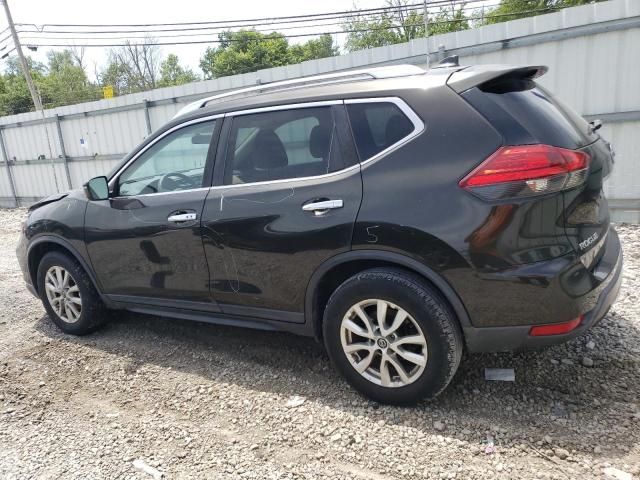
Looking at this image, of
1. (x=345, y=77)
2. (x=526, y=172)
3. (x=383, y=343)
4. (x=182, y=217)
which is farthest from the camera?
(x=182, y=217)

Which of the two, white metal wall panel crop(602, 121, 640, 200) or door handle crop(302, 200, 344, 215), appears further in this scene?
white metal wall panel crop(602, 121, 640, 200)

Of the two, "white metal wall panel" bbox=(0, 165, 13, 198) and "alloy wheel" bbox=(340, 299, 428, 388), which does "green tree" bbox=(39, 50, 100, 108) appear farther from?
"alloy wheel" bbox=(340, 299, 428, 388)

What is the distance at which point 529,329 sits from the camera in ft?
8.28

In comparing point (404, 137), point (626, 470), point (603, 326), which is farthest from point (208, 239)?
point (603, 326)

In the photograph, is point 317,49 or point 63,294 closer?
point 63,294

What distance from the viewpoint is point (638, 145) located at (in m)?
6.12

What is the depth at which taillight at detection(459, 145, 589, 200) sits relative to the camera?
238 centimetres

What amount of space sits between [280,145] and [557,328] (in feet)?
6.31

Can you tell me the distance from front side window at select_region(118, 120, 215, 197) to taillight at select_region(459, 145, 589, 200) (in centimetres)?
193

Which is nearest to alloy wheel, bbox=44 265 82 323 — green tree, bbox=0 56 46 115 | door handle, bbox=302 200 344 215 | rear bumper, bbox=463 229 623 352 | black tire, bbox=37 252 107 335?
black tire, bbox=37 252 107 335

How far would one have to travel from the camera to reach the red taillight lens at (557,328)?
2482mm

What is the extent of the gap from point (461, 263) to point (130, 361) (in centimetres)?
276

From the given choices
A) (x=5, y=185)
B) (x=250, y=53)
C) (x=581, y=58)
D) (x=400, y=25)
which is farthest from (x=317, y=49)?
(x=581, y=58)

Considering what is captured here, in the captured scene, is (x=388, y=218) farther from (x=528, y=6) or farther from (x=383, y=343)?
(x=528, y=6)
